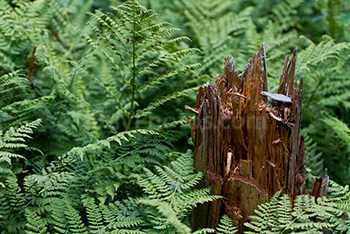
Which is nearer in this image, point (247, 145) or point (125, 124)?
point (247, 145)

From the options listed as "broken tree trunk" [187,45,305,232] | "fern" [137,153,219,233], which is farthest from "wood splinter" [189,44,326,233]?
"fern" [137,153,219,233]

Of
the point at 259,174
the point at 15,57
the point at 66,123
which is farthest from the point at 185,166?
the point at 15,57

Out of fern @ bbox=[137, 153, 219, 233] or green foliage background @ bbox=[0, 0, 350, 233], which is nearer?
fern @ bbox=[137, 153, 219, 233]

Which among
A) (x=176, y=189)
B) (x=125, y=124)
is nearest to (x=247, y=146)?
(x=176, y=189)

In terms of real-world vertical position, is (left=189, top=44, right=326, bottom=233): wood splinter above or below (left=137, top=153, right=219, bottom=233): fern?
above

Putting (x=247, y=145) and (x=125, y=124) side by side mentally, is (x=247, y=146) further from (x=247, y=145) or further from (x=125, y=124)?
(x=125, y=124)

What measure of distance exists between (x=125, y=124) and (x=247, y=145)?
5.15 ft

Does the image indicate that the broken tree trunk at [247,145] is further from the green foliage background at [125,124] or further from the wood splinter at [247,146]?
the green foliage background at [125,124]

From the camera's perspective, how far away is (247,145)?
2047 millimetres

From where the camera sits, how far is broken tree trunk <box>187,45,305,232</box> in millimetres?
1961

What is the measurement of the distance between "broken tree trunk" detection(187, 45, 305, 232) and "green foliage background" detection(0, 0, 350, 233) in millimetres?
124

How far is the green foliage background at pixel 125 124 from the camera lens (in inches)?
77.7

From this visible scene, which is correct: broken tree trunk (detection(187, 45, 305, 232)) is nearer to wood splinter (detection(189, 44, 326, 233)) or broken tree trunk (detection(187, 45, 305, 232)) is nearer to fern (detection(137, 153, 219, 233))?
wood splinter (detection(189, 44, 326, 233))

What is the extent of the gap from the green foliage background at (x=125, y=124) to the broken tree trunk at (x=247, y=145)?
0.41 ft
